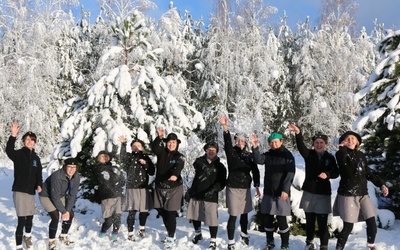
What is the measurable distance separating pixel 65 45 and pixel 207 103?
10.4 metres

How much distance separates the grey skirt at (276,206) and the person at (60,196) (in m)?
3.15

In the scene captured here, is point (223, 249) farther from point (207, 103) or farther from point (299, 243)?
point (207, 103)

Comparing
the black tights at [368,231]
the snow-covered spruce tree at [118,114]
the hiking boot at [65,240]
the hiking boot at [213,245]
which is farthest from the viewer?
the snow-covered spruce tree at [118,114]

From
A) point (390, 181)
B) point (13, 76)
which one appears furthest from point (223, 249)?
point (13, 76)

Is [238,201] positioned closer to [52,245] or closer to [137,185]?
[137,185]

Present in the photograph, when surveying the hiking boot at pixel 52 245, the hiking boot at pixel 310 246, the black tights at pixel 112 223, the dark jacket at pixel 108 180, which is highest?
the dark jacket at pixel 108 180

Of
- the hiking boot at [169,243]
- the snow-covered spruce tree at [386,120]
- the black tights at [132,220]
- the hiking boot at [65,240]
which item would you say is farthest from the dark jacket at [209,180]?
the snow-covered spruce tree at [386,120]

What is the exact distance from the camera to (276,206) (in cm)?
548

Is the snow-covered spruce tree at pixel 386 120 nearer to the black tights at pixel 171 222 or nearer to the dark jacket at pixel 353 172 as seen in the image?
the dark jacket at pixel 353 172

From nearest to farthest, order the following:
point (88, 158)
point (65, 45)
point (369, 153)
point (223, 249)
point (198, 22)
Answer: point (223, 249)
point (369, 153)
point (88, 158)
point (65, 45)
point (198, 22)

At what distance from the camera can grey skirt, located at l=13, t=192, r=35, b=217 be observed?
220 inches

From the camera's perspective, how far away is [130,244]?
20.2 ft

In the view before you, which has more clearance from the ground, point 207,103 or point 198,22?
point 198,22

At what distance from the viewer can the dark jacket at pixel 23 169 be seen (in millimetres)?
5562
